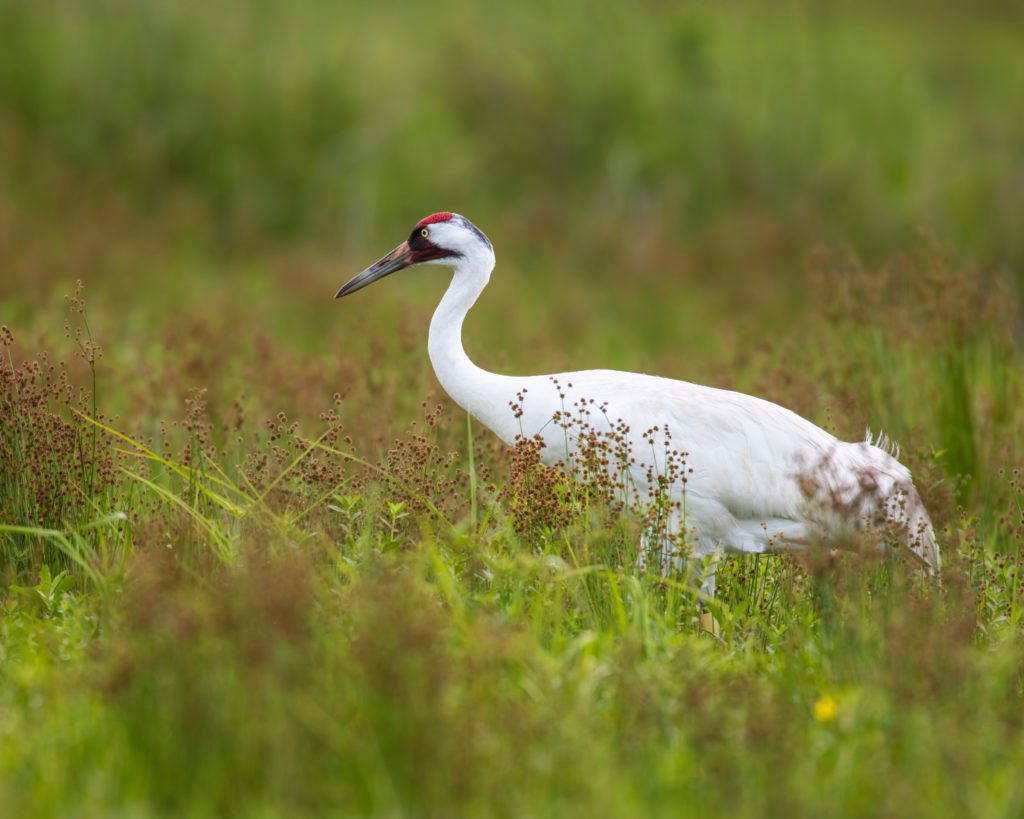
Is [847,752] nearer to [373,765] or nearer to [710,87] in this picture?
[373,765]

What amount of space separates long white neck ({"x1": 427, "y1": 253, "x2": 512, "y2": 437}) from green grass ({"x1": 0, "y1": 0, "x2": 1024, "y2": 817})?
308 mm

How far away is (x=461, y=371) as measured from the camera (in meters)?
5.47

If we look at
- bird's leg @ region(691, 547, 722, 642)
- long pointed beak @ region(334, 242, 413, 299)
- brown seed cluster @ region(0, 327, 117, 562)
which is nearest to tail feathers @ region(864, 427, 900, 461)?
bird's leg @ region(691, 547, 722, 642)

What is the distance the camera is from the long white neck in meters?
5.42

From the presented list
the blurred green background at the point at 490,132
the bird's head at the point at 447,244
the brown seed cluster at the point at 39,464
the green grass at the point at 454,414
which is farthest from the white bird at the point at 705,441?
the blurred green background at the point at 490,132

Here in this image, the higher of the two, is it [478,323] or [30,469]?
[478,323]

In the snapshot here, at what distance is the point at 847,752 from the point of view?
132 inches

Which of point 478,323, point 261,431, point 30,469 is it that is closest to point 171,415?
point 261,431

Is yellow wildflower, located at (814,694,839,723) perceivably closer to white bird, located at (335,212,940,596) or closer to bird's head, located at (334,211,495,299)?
white bird, located at (335,212,940,596)

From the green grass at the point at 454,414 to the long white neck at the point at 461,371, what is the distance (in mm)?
308

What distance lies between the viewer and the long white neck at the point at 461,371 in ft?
17.8

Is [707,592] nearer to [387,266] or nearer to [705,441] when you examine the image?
[705,441]

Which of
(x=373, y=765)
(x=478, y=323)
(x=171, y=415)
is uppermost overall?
(x=478, y=323)

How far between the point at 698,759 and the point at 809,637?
1.06 metres
